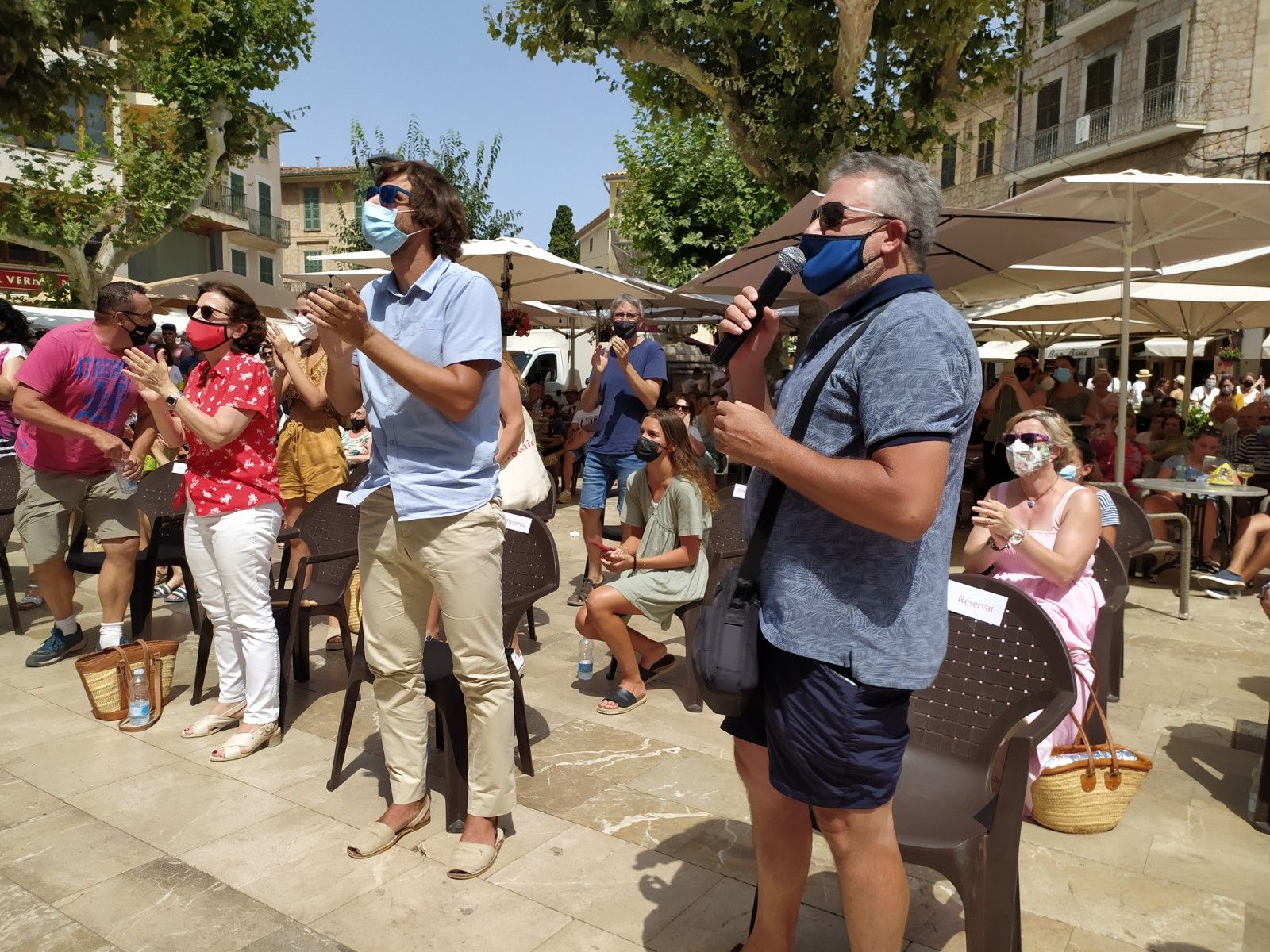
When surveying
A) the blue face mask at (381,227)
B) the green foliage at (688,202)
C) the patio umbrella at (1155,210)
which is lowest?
the blue face mask at (381,227)

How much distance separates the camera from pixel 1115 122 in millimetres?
24953

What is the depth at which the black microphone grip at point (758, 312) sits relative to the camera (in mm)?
1817

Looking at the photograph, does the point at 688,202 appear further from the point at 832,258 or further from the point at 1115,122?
the point at 832,258

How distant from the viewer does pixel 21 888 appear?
8.97ft

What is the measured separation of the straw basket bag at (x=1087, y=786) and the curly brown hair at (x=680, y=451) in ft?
6.29

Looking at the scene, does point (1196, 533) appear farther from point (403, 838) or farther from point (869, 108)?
point (403, 838)

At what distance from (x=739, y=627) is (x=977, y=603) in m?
1.18

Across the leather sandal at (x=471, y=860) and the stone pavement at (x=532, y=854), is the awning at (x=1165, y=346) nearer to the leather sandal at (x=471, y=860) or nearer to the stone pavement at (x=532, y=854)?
the stone pavement at (x=532, y=854)

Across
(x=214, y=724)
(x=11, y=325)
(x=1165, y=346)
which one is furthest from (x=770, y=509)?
(x=1165, y=346)

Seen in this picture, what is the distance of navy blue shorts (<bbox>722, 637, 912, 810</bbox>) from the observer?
173cm

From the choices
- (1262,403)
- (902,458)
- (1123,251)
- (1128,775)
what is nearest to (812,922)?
(1128,775)

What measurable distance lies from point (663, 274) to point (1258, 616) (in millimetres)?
19435

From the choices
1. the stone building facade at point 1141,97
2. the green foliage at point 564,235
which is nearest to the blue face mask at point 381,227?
the stone building facade at point 1141,97

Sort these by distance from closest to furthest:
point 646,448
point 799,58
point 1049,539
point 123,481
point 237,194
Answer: point 1049,539, point 646,448, point 123,481, point 799,58, point 237,194
